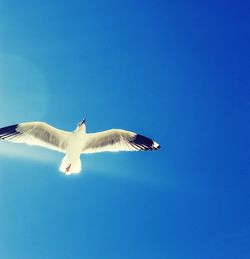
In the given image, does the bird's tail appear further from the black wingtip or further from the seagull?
the black wingtip

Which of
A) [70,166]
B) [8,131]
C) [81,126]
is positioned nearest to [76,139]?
[81,126]

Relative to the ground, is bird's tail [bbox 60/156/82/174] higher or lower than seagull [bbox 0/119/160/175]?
lower

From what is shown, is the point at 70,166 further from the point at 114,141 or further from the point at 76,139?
the point at 114,141

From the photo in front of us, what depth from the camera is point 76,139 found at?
871 centimetres

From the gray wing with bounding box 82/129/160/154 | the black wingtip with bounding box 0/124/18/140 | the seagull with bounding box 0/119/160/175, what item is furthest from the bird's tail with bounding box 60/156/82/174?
the black wingtip with bounding box 0/124/18/140

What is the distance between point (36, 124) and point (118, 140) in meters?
1.95

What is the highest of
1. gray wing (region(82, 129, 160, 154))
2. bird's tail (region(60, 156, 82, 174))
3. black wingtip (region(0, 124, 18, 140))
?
gray wing (region(82, 129, 160, 154))

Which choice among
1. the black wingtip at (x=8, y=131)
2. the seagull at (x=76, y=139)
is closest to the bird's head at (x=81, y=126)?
the seagull at (x=76, y=139)

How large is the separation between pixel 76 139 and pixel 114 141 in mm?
897

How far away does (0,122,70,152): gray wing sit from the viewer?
337 inches

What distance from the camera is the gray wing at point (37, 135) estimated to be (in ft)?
28.1

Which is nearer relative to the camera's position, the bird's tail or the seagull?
the bird's tail

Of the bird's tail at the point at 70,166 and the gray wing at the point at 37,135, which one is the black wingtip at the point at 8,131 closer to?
the gray wing at the point at 37,135

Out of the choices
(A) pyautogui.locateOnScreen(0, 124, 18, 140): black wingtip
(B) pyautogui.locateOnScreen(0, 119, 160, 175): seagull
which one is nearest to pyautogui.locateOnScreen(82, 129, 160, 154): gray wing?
(B) pyautogui.locateOnScreen(0, 119, 160, 175): seagull
